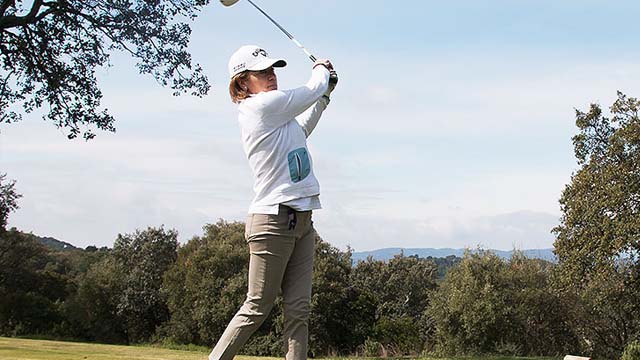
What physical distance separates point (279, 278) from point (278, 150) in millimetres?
662

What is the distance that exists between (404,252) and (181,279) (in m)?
15.3

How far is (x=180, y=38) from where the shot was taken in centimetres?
1263

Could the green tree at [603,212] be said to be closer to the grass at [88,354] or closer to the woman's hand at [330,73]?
the grass at [88,354]

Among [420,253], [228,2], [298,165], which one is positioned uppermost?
[420,253]

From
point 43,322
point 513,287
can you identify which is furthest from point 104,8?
point 43,322

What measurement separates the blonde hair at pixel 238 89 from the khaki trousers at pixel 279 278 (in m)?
0.66

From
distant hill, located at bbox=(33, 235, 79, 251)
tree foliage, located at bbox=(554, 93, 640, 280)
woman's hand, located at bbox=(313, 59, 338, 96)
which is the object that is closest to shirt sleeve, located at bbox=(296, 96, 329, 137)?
woman's hand, located at bbox=(313, 59, 338, 96)

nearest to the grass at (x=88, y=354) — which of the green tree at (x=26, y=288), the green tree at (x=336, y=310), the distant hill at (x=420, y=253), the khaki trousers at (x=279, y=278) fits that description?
the khaki trousers at (x=279, y=278)

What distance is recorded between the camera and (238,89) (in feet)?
13.2

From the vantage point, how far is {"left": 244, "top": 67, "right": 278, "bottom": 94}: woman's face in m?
3.97

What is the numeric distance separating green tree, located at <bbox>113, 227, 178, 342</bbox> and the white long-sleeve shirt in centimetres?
3164

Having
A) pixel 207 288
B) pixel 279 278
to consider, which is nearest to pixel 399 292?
pixel 207 288

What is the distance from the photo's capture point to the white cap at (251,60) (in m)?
3.93

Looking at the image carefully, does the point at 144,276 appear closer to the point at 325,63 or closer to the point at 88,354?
the point at 88,354
